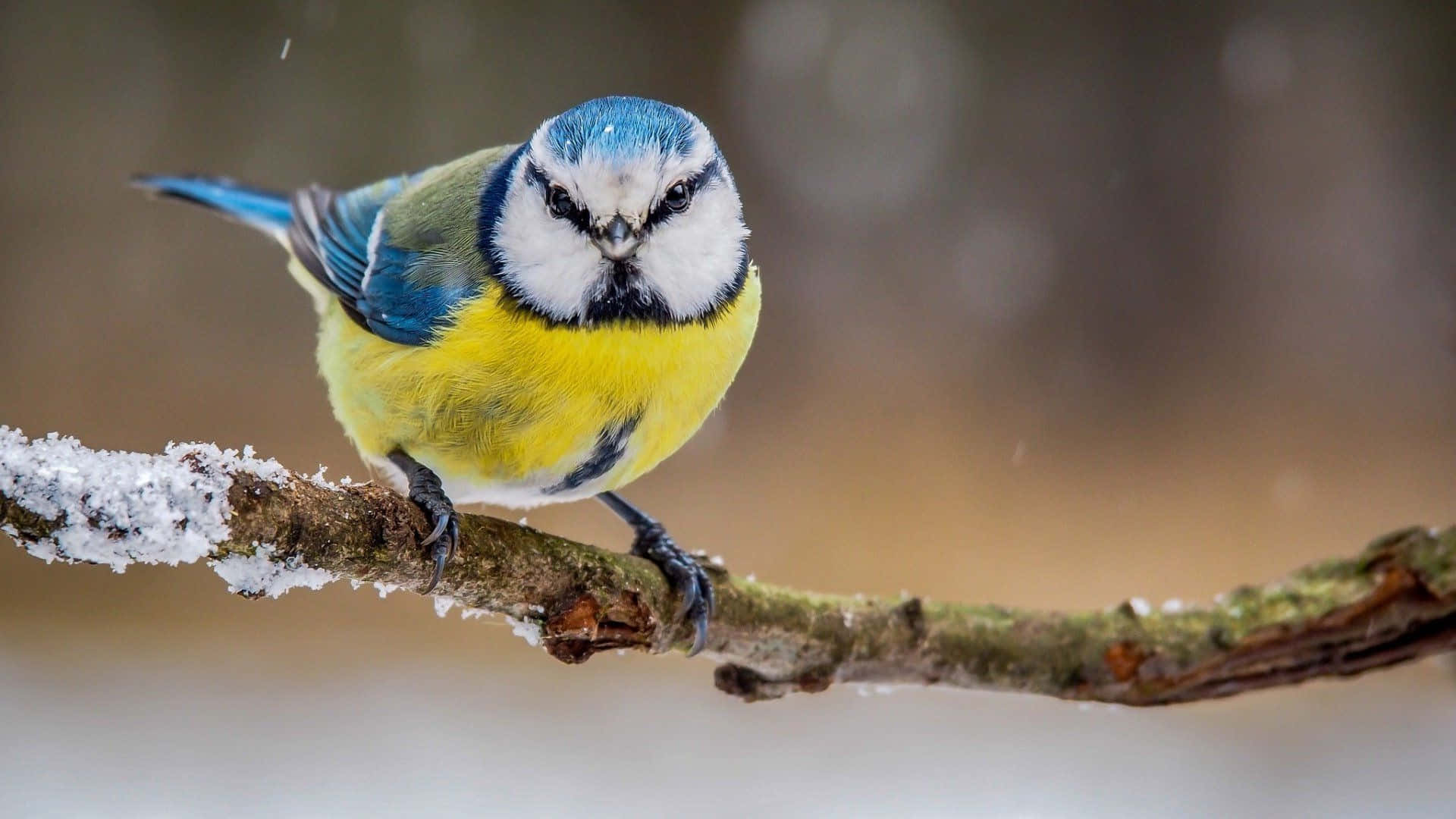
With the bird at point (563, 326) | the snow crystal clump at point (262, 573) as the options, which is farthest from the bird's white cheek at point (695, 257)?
the snow crystal clump at point (262, 573)

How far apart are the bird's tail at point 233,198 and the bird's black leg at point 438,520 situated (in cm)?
93

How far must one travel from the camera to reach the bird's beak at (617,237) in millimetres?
1467

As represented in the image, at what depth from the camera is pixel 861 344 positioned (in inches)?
161

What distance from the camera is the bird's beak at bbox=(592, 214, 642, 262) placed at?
1467 millimetres

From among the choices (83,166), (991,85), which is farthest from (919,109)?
(83,166)

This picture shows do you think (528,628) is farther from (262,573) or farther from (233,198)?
(233,198)

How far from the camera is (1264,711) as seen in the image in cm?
329

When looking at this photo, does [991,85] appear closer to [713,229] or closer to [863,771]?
[863,771]

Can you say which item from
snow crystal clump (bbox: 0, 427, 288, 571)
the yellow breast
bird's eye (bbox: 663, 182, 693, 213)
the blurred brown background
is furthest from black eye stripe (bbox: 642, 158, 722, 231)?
the blurred brown background

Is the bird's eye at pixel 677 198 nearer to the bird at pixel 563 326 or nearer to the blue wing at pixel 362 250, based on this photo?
the bird at pixel 563 326

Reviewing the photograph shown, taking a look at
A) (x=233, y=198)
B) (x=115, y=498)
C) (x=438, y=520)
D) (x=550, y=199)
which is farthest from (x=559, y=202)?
(x=233, y=198)

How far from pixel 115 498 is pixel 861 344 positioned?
3.28m

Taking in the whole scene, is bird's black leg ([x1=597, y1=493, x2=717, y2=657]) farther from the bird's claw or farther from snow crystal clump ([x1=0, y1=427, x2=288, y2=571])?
snow crystal clump ([x1=0, y1=427, x2=288, y2=571])

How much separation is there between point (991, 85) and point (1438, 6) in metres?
1.48
